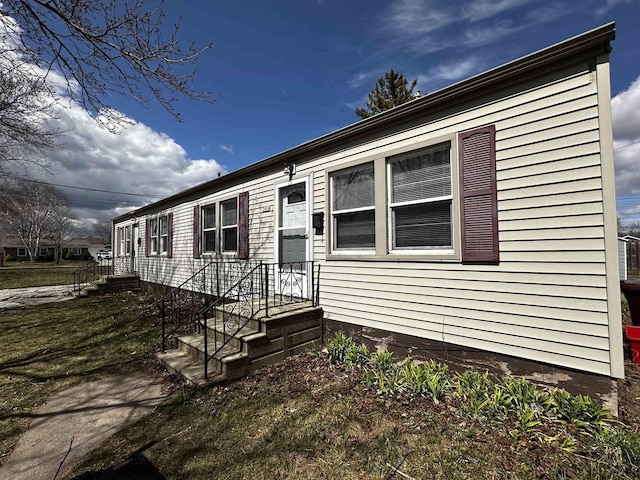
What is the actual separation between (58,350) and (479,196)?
7.41 meters

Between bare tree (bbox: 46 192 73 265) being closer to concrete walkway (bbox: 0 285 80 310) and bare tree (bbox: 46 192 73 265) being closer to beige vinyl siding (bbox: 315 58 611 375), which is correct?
concrete walkway (bbox: 0 285 80 310)

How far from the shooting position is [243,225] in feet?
22.8

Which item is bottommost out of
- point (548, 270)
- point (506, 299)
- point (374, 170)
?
point (506, 299)

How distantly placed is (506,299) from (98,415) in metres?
4.77

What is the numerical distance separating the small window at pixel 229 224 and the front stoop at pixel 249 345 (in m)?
2.92

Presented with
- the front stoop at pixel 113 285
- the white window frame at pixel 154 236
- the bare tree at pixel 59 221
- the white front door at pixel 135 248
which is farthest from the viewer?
the bare tree at pixel 59 221

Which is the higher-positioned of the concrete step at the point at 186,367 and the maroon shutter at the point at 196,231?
the maroon shutter at the point at 196,231

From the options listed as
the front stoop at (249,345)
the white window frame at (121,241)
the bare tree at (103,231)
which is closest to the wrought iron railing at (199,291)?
the front stoop at (249,345)

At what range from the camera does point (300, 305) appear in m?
5.11

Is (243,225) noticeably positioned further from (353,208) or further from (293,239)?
(353,208)

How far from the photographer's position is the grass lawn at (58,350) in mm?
3722

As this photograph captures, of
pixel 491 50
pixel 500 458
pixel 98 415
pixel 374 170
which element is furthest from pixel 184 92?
pixel 491 50

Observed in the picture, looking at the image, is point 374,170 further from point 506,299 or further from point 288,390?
point 288,390

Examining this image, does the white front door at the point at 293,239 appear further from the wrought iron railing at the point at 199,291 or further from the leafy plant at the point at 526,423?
the leafy plant at the point at 526,423
